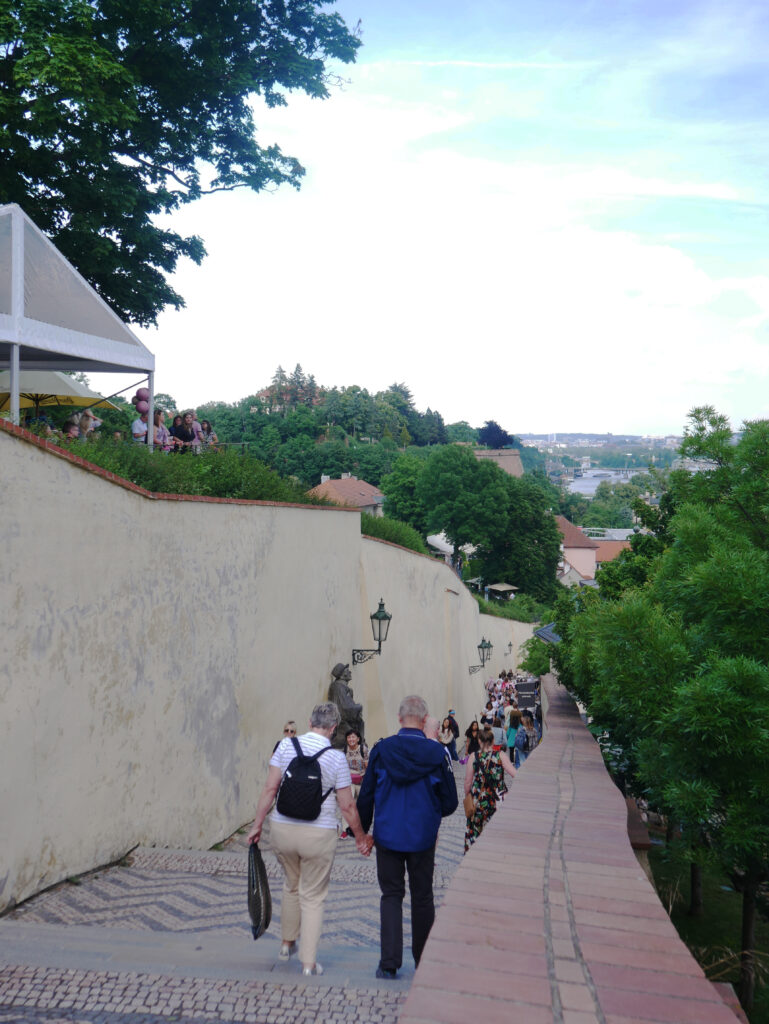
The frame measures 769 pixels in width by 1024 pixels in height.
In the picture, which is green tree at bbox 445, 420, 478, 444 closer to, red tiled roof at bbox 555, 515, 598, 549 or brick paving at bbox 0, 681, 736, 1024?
red tiled roof at bbox 555, 515, 598, 549

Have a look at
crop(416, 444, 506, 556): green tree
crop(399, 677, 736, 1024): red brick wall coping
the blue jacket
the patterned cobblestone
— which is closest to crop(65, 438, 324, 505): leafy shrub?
the blue jacket

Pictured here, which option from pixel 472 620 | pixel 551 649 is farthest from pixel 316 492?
pixel 472 620

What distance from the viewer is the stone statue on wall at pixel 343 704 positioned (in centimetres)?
1401

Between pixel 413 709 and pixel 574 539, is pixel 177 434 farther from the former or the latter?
pixel 574 539

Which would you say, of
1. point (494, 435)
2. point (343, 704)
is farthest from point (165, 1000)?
point (494, 435)

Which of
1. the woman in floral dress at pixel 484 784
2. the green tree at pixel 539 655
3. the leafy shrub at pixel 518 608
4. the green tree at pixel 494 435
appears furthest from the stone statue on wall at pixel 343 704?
the green tree at pixel 494 435

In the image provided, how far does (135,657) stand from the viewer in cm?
775

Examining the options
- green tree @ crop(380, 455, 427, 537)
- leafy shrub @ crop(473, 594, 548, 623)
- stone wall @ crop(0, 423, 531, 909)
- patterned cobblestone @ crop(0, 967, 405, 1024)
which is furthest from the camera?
green tree @ crop(380, 455, 427, 537)

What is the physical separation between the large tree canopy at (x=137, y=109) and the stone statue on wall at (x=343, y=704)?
31.9 feet

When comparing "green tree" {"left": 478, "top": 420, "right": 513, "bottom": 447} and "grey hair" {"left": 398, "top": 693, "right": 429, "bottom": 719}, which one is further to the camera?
"green tree" {"left": 478, "top": 420, "right": 513, "bottom": 447}

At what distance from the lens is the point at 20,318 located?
33.4ft

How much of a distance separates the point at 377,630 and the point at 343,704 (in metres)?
2.56

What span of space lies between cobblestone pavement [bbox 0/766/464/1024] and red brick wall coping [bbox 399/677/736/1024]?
0.88 metres

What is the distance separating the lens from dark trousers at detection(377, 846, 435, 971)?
4438mm
